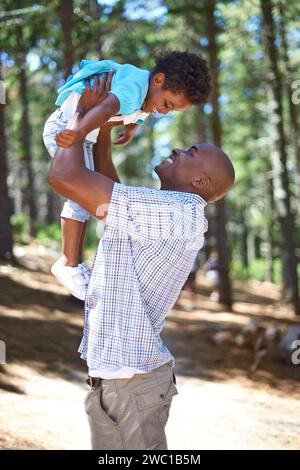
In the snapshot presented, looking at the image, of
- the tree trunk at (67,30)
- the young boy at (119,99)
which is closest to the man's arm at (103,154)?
the young boy at (119,99)

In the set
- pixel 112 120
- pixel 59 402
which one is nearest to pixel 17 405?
pixel 59 402

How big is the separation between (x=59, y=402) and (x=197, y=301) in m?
Result: 11.9

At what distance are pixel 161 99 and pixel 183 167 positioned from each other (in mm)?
666

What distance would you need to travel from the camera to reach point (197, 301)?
18875 mm

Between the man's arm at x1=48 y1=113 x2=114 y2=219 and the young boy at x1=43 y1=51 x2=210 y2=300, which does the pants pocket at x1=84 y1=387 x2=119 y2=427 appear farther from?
the man's arm at x1=48 y1=113 x2=114 y2=219

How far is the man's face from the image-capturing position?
2578 millimetres

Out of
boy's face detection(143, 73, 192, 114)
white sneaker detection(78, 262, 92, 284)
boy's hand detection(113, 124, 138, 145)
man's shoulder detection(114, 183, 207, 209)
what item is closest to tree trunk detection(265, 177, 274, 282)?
boy's hand detection(113, 124, 138, 145)

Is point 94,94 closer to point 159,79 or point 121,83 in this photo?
point 121,83

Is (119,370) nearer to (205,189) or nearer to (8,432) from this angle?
(205,189)

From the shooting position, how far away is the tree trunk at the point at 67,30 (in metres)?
12.6

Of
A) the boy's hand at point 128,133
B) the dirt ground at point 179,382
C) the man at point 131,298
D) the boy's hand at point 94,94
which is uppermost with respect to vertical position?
the boy's hand at point 94,94

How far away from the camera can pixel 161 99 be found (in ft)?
10.2

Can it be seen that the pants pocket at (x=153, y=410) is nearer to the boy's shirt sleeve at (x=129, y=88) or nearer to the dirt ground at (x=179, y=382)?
the boy's shirt sleeve at (x=129, y=88)

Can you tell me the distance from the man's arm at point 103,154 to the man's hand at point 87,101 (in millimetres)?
282
